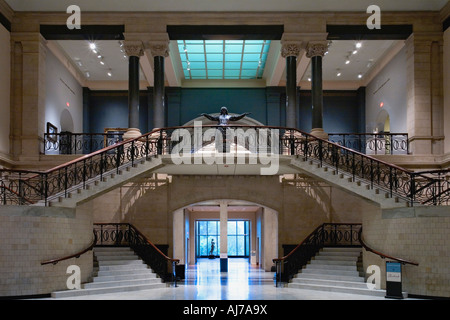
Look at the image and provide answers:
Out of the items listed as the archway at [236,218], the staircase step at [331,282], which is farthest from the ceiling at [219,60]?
the staircase step at [331,282]

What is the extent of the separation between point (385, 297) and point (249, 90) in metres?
14.6

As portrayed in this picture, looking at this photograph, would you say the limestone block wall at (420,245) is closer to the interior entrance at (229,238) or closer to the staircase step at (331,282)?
the staircase step at (331,282)

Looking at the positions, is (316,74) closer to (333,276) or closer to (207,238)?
(333,276)

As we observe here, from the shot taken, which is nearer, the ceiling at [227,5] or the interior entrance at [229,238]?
the ceiling at [227,5]

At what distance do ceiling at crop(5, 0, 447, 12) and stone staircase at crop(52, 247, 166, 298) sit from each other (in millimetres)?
8524

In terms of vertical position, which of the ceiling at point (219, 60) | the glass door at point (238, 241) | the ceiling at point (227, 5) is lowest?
the glass door at point (238, 241)

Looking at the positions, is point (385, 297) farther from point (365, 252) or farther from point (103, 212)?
point (103, 212)

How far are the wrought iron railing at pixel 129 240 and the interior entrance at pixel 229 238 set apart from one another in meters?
19.2

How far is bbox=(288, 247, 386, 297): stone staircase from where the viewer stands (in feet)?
46.4

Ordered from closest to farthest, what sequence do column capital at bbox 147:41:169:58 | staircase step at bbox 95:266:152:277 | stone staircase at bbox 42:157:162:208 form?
stone staircase at bbox 42:157:162:208 < staircase step at bbox 95:266:152:277 < column capital at bbox 147:41:169:58

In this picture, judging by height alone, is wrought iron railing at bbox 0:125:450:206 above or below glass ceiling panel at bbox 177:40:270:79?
below

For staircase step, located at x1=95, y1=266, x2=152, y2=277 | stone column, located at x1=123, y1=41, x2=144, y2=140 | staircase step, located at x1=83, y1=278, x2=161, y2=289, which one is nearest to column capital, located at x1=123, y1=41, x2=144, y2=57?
stone column, located at x1=123, y1=41, x2=144, y2=140

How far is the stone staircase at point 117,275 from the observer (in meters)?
13.9

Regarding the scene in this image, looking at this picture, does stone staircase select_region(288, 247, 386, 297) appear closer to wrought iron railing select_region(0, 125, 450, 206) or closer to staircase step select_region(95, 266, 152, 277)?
wrought iron railing select_region(0, 125, 450, 206)
